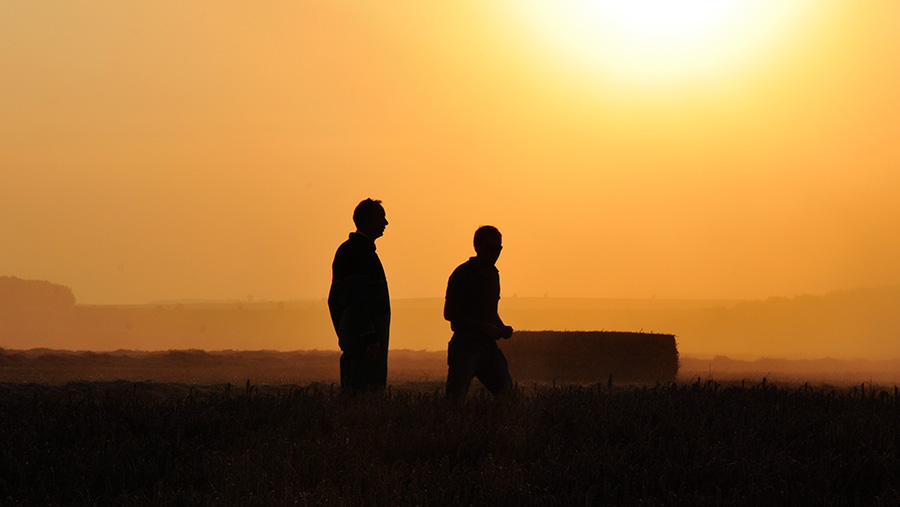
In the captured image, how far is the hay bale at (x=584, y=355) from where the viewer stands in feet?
56.1

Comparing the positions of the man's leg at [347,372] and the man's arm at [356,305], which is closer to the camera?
the man's arm at [356,305]

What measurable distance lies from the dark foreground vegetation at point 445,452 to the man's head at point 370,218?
1.31 meters

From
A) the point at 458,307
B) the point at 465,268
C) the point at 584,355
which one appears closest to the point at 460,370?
the point at 458,307

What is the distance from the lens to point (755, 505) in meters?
4.14

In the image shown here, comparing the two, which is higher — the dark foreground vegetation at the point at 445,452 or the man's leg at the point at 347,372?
the man's leg at the point at 347,372

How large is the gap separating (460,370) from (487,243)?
3.50 ft

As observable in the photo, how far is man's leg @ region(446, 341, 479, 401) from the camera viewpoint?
7422 mm

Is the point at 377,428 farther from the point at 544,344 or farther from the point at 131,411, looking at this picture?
the point at 544,344

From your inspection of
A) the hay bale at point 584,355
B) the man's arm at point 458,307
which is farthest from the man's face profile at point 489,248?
the hay bale at point 584,355

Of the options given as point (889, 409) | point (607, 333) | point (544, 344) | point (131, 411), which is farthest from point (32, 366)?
point (889, 409)

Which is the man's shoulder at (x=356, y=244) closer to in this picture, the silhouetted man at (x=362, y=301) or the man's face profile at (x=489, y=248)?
the silhouetted man at (x=362, y=301)

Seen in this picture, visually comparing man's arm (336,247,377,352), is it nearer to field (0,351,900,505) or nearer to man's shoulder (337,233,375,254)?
man's shoulder (337,233,375,254)

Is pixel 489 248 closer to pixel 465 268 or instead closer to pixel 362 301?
A: pixel 465 268

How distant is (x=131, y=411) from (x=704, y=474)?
371cm
